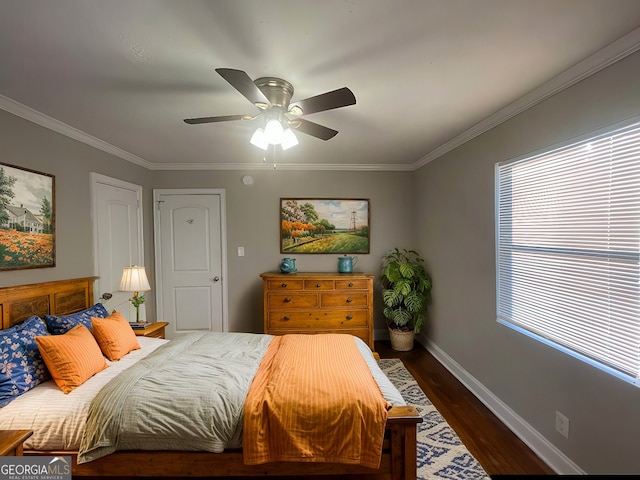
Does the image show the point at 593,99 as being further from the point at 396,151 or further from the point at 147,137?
the point at 147,137

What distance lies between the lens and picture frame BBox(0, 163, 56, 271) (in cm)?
205

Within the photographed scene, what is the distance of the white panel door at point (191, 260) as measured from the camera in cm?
393

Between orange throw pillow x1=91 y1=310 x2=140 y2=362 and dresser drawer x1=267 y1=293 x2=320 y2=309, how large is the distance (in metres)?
1.56

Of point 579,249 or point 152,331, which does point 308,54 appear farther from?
point 152,331

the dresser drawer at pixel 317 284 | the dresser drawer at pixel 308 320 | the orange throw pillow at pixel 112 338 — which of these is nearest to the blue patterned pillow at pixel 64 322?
the orange throw pillow at pixel 112 338

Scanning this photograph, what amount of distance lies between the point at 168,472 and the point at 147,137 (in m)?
2.68

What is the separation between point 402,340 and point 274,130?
301 centimetres

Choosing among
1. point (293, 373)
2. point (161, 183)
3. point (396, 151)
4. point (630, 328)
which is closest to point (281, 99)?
point (293, 373)

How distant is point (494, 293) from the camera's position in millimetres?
2479

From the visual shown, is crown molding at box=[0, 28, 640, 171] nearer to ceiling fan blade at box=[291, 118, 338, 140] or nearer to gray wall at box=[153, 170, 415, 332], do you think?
gray wall at box=[153, 170, 415, 332]

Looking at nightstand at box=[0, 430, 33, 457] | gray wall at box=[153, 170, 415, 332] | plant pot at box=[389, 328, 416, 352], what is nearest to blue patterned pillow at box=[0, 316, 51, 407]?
nightstand at box=[0, 430, 33, 457]

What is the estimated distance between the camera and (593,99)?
5.35 feet

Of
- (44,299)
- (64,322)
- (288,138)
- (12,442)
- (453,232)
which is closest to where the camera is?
(12,442)

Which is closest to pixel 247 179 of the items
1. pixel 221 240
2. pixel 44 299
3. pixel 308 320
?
pixel 221 240
